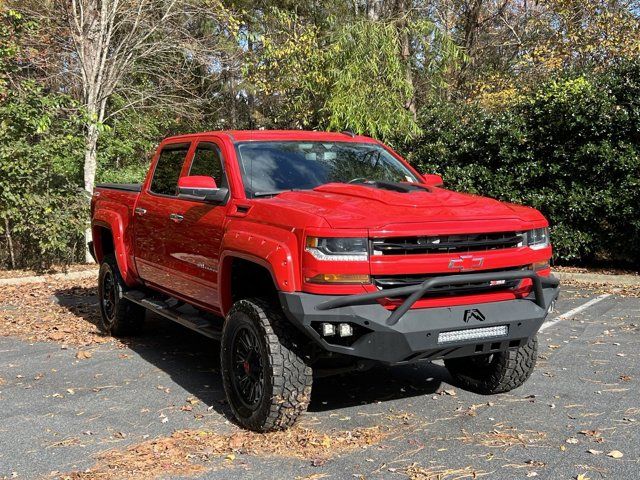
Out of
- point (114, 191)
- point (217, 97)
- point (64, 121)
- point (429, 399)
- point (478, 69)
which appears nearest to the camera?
point (429, 399)

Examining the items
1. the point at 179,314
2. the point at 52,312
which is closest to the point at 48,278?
the point at 52,312

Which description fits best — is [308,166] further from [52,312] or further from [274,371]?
[52,312]

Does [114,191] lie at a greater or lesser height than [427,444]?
greater

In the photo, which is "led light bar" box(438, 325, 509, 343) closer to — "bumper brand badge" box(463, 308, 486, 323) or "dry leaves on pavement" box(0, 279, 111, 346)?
"bumper brand badge" box(463, 308, 486, 323)

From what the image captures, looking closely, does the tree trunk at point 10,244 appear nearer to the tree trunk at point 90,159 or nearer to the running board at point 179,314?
the tree trunk at point 90,159

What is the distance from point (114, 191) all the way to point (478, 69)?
1945 centimetres

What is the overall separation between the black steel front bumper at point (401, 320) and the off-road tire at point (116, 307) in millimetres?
3627

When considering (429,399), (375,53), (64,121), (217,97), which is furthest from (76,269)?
(217,97)

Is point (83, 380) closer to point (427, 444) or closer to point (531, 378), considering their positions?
point (427, 444)

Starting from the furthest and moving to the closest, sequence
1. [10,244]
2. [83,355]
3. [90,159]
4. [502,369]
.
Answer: [90,159]
[10,244]
[83,355]
[502,369]

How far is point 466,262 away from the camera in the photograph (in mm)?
4312

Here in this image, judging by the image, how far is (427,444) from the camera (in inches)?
170

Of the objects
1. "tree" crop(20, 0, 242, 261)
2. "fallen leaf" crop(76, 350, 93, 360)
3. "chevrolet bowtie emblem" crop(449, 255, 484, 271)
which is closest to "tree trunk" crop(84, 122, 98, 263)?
"tree" crop(20, 0, 242, 261)

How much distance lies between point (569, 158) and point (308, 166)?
24.0 feet
